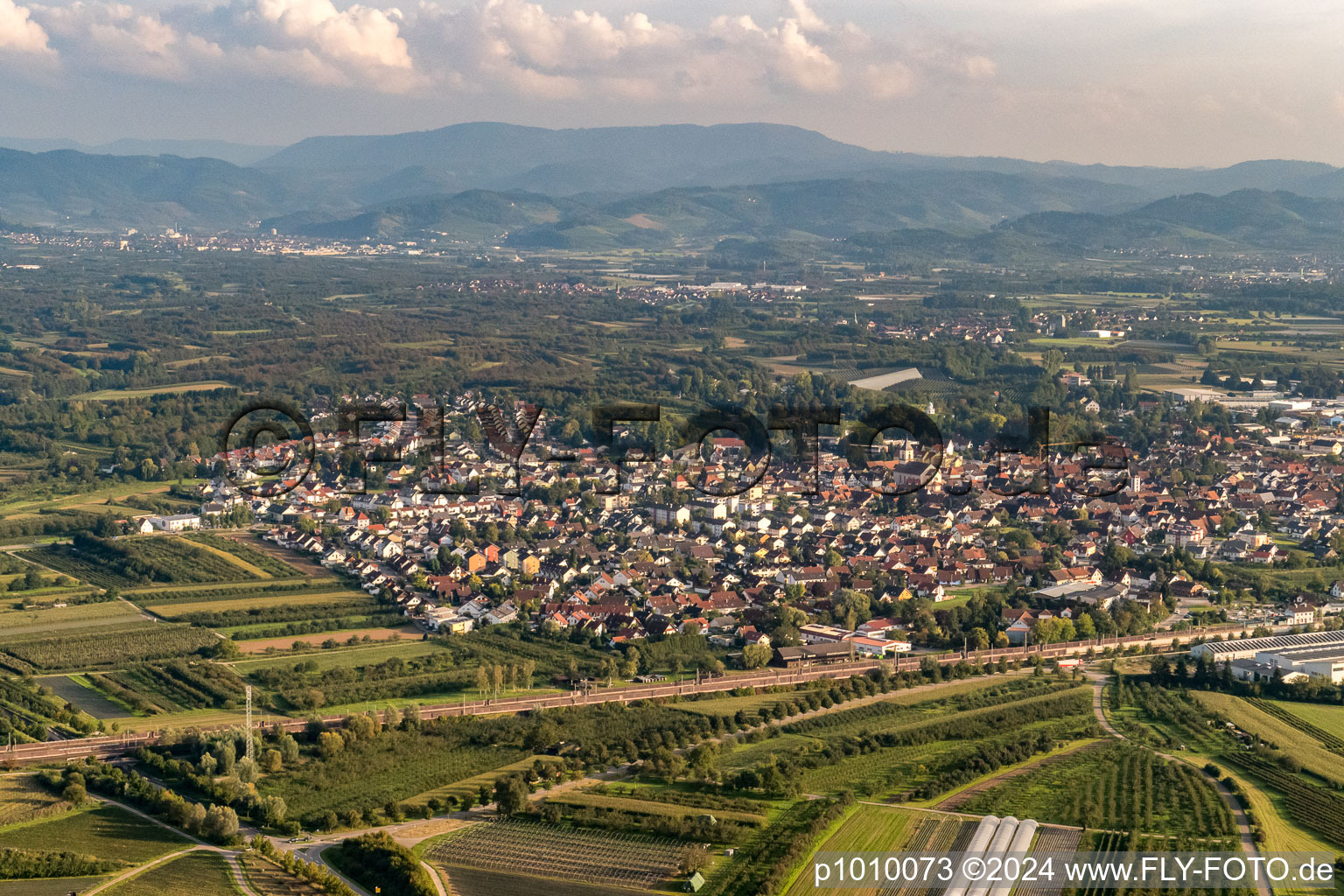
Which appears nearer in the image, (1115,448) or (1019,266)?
(1115,448)

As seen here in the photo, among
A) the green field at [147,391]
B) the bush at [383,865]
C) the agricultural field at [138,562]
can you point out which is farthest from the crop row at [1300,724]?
the green field at [147,391]

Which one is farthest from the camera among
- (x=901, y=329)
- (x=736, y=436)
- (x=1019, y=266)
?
(x=1019, y=266)

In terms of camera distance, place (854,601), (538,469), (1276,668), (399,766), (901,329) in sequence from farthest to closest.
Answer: (901,329), (538,469), (854,601), (1276,668), (399,766)

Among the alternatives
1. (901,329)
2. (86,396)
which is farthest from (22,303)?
(901,329)

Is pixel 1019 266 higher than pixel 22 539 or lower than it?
higher

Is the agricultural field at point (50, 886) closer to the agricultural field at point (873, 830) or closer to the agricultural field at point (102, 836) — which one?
the agricultural field at point (102, 836)

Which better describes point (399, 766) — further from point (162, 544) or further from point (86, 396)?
point (86, 396)
